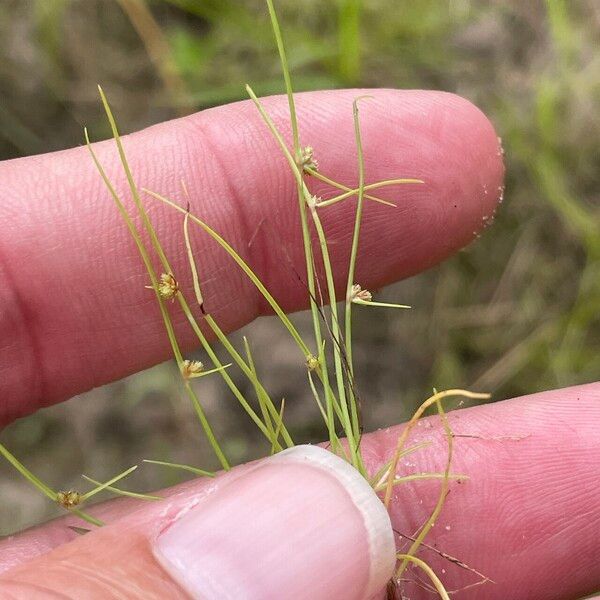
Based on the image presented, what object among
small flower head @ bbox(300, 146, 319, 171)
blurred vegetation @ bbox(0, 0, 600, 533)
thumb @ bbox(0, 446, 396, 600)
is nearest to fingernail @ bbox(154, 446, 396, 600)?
thumb @ bbox(0, 446, 396, 600)

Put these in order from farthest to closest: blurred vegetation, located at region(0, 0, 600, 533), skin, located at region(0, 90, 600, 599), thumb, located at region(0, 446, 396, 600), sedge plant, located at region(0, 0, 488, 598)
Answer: blurred vegetation, located at region(0, 0, 600, 533)
skin, located at region(0, 90, 600, 599)
sedge plant, located at region(0, 0, 488, 598)
thumb, located at region(0, 446, 396, 600)

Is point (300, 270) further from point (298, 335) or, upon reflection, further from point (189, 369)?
point (189, 369)

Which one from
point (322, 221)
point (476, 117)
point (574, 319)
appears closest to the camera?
point (322, 221)

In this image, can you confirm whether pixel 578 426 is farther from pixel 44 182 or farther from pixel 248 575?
pixel 44 182

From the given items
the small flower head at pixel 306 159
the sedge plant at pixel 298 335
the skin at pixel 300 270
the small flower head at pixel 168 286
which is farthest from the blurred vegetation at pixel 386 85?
the small flower head at pixel 168 286

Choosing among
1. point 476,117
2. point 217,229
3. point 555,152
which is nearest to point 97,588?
point 217,229

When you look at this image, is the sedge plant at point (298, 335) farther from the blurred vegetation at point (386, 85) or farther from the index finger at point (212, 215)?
the blurred vegetation at point (386, 85)

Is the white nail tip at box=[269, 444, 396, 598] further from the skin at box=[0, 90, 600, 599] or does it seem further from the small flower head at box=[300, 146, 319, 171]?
the small flower head at box=[300, 146, 319, 171]
